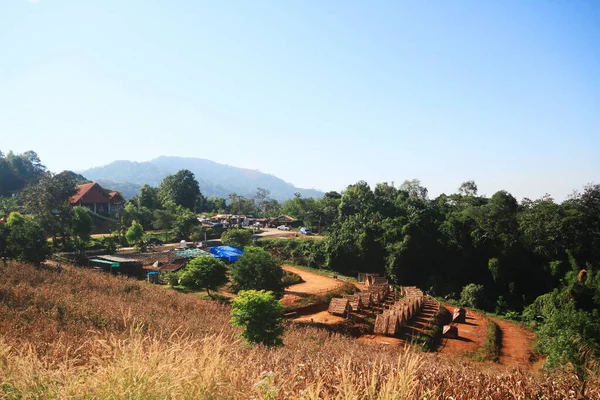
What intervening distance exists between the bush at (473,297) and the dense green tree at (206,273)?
16.9m

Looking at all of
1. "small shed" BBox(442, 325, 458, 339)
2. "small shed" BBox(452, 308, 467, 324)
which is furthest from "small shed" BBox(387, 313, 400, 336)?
"small shed" BBox(452, 308, 467, 324)

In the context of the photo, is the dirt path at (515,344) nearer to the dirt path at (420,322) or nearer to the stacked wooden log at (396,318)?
the dirt path at (420,322)

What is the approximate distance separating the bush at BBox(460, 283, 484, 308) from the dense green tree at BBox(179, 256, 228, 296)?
1690 centimetres

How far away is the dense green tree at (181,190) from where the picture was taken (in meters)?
59.5

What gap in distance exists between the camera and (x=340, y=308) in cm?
2142

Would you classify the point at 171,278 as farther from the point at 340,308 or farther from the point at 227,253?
the point at 340,308

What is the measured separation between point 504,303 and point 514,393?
25912 mm

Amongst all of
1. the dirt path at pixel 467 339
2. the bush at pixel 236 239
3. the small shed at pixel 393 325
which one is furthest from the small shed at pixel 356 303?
the bush at pixel 236 239

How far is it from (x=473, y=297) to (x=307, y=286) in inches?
461

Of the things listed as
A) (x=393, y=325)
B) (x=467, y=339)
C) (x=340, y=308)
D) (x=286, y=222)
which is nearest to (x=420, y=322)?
(x=467, y=339)

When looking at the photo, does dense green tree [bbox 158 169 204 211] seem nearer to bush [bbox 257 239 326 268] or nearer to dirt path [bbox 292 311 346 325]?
bush [bbox 257 239 326 268]

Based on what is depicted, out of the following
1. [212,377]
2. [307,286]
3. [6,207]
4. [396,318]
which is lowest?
[307,286]

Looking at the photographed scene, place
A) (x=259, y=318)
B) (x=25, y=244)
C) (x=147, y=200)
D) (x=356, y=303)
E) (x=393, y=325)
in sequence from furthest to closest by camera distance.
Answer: (x=147, y=200)
(x=356, y=303)
(x=25, y=244)
(x=393, y=325)
(x=259, y=318)

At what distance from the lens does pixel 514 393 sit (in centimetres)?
412
